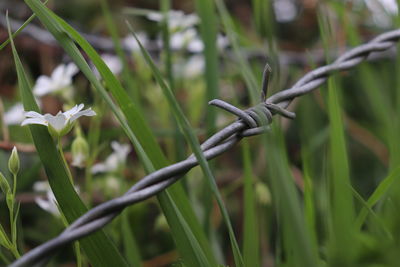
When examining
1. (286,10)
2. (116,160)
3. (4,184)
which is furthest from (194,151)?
(286,10)

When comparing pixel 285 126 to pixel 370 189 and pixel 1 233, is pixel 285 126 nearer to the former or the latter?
pixel 370 189

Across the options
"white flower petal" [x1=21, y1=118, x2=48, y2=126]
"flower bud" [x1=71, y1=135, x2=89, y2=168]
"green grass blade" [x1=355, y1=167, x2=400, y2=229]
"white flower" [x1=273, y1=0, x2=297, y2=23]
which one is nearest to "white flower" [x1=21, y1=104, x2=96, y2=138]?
"white flower petal" [x1=21, y1=118, x2=48, y2=126]

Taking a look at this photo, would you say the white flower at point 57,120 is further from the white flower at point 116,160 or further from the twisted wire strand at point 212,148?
the white flower at point 116,160

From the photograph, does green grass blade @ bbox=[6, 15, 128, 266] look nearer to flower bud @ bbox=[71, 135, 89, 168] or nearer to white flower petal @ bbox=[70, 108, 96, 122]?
white flower petal @ bbox=[70, 108, 96, 122]

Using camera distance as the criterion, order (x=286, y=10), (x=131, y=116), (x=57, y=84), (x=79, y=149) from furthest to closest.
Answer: (x=286, y=10), (x=57, y=84), (x=79, y=149), (x=131, y=116)

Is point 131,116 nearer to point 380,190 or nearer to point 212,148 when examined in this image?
point 212,148

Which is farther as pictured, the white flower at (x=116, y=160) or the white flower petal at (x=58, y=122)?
the white flower at (x=116, y=160)

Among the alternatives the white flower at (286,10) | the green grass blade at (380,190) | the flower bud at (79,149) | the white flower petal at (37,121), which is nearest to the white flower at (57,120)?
the white flower petal at (37,121)
